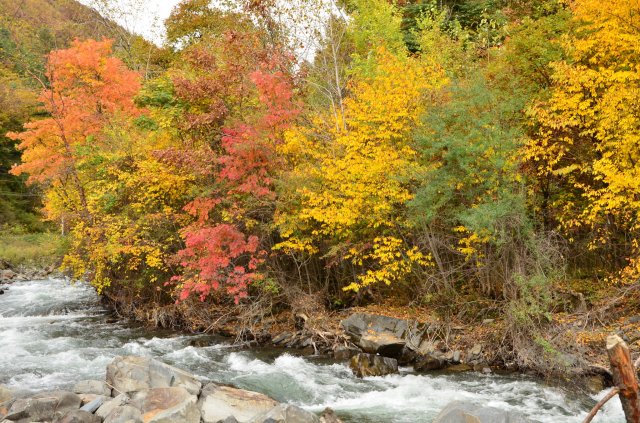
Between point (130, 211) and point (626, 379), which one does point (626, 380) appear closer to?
Result: point (626, 379)

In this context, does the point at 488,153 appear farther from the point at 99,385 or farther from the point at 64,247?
the point at 64,247

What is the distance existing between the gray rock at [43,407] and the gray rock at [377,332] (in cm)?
636

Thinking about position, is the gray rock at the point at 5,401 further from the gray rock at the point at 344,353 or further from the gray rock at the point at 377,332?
the gray rock at the point at 377,332

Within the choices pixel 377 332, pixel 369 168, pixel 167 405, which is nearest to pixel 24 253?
pixel 377 332

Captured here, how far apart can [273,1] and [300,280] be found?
8.46 metres

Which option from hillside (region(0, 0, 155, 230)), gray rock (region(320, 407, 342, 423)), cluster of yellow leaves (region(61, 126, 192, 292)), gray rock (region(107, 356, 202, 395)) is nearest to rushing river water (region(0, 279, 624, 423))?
gray rock (region(320, 407, 342, 423))

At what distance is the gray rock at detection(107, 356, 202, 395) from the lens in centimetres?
948

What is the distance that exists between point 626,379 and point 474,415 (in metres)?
3.05

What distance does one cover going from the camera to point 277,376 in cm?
1173

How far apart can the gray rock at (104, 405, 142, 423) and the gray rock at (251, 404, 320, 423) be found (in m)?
1.75

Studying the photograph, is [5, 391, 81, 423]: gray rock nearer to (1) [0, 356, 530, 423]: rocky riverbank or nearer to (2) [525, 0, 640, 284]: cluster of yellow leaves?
(1) [0, 356, 530, 423]: rocky riverbank

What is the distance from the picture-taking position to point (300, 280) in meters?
15.6

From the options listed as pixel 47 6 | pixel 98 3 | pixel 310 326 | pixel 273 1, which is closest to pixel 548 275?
pixel 310 326

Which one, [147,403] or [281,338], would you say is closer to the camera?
[147,403]
